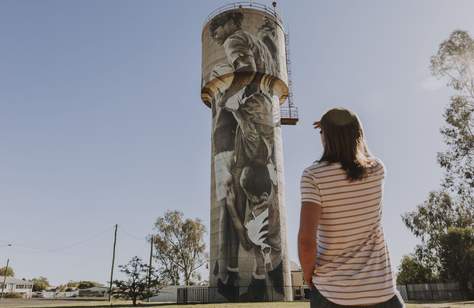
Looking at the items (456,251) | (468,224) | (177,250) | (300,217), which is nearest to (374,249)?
(300,217)

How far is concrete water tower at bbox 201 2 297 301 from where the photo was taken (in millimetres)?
24078

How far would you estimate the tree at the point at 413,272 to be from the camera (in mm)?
38594

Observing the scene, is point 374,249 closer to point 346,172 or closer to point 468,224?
point 346,172

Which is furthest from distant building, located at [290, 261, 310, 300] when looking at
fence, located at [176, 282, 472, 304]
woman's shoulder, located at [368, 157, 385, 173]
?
woman's shoulder, located at [368, 157, 385, 173]

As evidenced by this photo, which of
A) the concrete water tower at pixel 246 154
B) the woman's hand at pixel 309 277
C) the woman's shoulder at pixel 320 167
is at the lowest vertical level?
the woman's hand at pixel 309 277

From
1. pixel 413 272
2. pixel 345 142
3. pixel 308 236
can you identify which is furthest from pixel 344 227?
pixel 413 272

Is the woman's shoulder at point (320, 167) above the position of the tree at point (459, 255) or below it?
below

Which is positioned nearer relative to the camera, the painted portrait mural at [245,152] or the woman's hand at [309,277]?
the woman's hand at [309,277]

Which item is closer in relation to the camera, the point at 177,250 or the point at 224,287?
the point at 224,287

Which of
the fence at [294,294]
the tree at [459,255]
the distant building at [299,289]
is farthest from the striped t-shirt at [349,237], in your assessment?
the tree at [459,255]

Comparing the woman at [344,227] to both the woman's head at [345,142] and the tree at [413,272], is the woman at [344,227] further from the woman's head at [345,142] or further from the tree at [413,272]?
the tree at [413,272]

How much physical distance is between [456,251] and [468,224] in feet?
17.6

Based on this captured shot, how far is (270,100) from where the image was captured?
28.6m

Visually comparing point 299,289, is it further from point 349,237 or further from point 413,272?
point 349,237
